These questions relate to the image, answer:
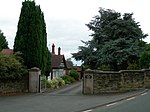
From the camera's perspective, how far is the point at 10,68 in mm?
26641

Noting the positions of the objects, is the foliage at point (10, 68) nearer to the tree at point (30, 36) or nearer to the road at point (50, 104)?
the tree at point (30, 36)

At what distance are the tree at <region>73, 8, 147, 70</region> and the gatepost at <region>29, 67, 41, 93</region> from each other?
20231 millimetres

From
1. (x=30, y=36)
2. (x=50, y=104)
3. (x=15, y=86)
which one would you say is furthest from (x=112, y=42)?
(x=50, y=104)

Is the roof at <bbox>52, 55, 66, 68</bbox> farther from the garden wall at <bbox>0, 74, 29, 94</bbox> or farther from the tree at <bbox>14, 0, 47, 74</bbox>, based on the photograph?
the garden wall at <bbox>0, 74, 29, 94</bbox>

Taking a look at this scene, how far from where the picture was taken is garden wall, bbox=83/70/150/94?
27.5m

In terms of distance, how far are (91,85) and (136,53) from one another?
66.6 ft

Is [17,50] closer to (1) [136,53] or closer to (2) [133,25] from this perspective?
(1) [136,53]

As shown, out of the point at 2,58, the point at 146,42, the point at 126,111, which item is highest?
the point at 146,42

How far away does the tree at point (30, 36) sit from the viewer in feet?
101

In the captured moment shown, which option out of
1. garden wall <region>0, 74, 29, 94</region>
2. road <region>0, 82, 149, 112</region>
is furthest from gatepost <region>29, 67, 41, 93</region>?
road <region>0, 82, 149, 112</region>

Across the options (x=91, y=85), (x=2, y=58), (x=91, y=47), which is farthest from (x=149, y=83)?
(x=91, y=47)

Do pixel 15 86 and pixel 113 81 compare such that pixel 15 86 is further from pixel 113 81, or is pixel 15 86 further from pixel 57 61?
pixel 57 61

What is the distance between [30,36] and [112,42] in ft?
62.8

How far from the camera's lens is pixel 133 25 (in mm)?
49719
